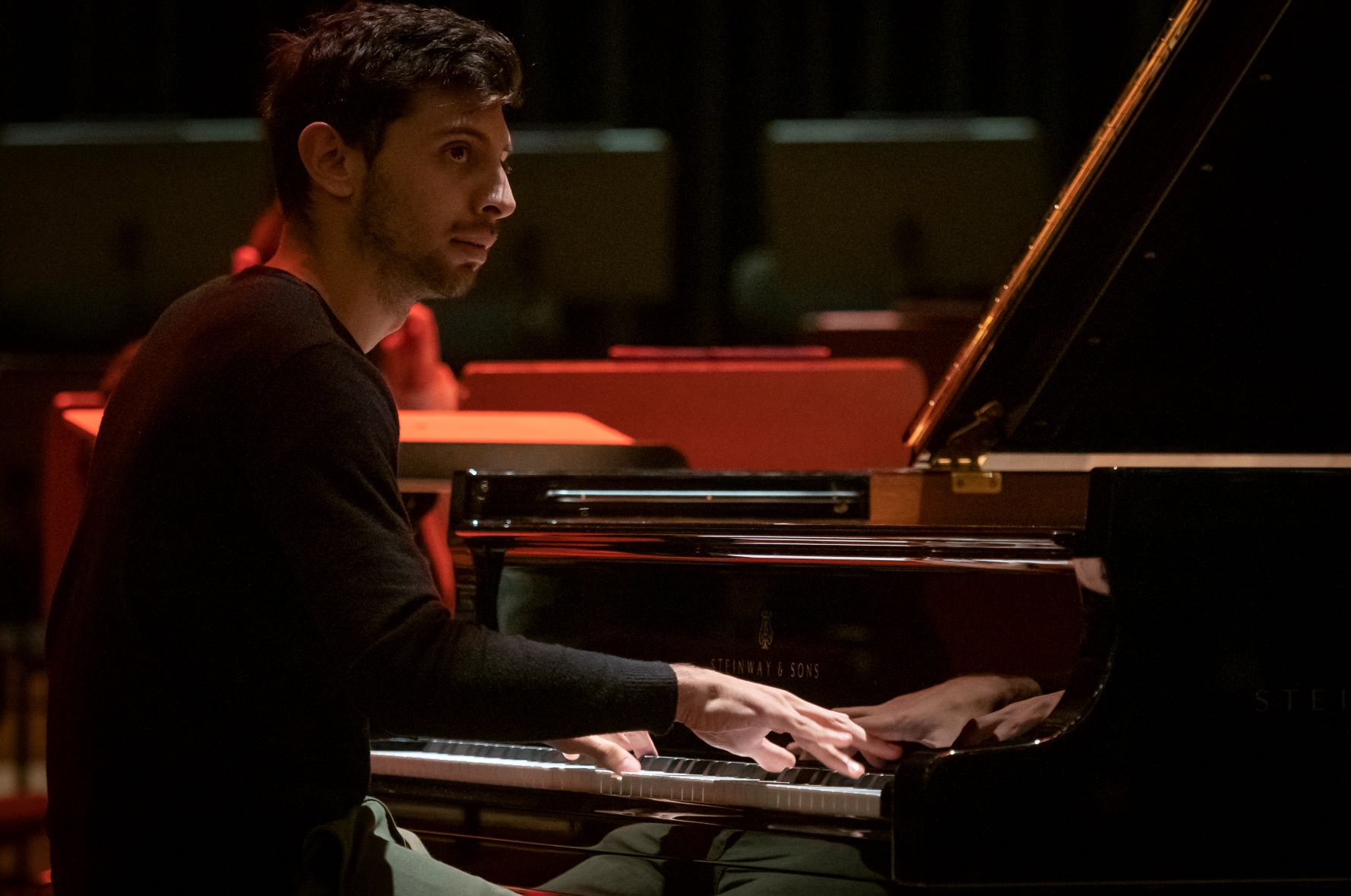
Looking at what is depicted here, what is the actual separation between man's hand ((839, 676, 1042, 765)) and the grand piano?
19 mm

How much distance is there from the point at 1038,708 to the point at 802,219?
3.79 m

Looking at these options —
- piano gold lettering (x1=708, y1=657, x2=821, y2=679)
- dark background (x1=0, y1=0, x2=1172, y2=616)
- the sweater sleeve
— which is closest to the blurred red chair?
piano gold lettering (x1=708, y1=657, x2=821, y2=679)

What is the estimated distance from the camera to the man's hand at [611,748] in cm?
152

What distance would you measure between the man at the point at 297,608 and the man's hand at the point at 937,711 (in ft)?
0.63

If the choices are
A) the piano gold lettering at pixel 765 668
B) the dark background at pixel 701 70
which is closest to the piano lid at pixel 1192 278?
the piano gold lettering at pixel 765 668

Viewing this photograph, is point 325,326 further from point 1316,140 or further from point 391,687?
point 1316,140

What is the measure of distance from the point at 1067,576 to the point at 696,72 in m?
5.15

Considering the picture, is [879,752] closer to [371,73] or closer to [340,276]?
[340,276]

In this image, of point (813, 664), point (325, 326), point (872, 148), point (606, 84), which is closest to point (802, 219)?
point (872, 148)

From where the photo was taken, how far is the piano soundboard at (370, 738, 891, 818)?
1.50m

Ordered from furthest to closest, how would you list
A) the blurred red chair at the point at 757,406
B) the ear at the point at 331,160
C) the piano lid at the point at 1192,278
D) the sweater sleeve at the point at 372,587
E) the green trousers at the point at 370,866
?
the blurred red chair at the point at 757,406 < the piano lid at the point at 1192,278 < the ear at the point at 331,160 < the green trousers at the point at 370,866 < the sweater sleeve at the point at 372,587

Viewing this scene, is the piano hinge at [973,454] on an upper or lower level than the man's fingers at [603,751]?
upper

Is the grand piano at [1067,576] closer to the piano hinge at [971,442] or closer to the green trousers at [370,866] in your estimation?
the piano hinge at [971,442]

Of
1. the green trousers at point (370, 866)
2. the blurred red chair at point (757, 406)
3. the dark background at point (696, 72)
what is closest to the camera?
the green trousers at point (370, 866)
